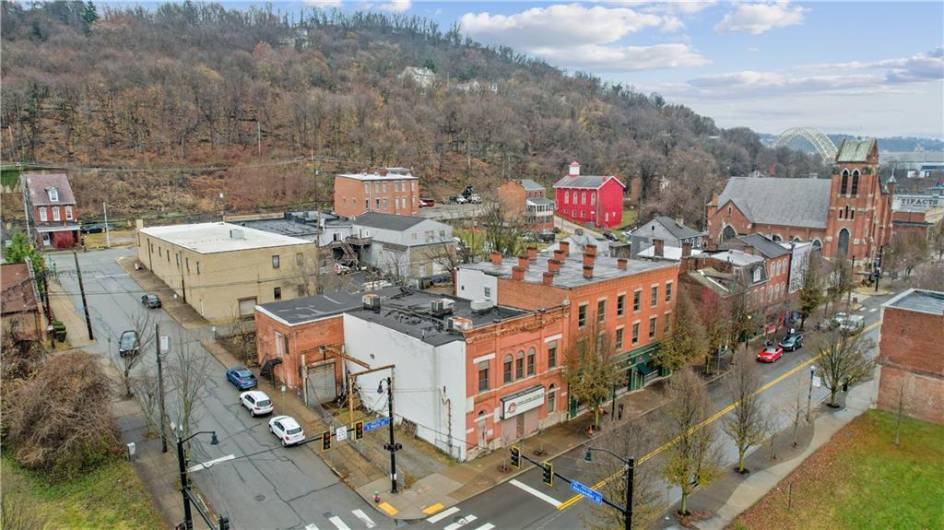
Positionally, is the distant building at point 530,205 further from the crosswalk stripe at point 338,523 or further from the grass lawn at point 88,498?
the grass lawn at point 88,498

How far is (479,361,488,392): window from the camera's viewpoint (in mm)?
29234

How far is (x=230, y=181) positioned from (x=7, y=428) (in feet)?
265

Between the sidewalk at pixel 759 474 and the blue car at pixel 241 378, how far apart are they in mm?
24916

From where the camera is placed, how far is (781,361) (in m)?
45.3

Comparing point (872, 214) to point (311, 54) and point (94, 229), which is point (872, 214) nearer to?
point (94, 229)

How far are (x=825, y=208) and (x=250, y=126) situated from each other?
355 feet

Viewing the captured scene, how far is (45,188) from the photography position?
239 ft

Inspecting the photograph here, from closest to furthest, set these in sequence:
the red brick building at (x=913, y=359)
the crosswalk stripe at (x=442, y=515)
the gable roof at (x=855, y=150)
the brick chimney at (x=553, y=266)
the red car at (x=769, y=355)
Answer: the crosswalk stripe at (x=442, y=515), the red brick building at (x=913, y=359), the brick chimney at (x=553, y=266), the red car at (x=769, y=355), the gable roof at (x=855, y=150)

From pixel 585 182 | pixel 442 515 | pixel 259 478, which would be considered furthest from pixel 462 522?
pixel 585 182

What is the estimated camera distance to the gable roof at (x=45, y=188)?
71.7 metres

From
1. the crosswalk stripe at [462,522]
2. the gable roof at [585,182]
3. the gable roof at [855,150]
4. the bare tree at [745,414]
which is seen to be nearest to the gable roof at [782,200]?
the gable roof at [855,150]

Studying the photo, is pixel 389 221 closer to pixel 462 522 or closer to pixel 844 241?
pixel 462 522

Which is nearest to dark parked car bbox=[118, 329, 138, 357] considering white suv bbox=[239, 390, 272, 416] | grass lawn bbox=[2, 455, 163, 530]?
white suv bbox=[239, 390, 272, 416]

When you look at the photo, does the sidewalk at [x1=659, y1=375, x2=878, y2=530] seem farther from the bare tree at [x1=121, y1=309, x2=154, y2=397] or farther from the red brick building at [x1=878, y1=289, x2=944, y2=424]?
the bare tree at [x1=121, y1=309, x2=154, y2=397]
